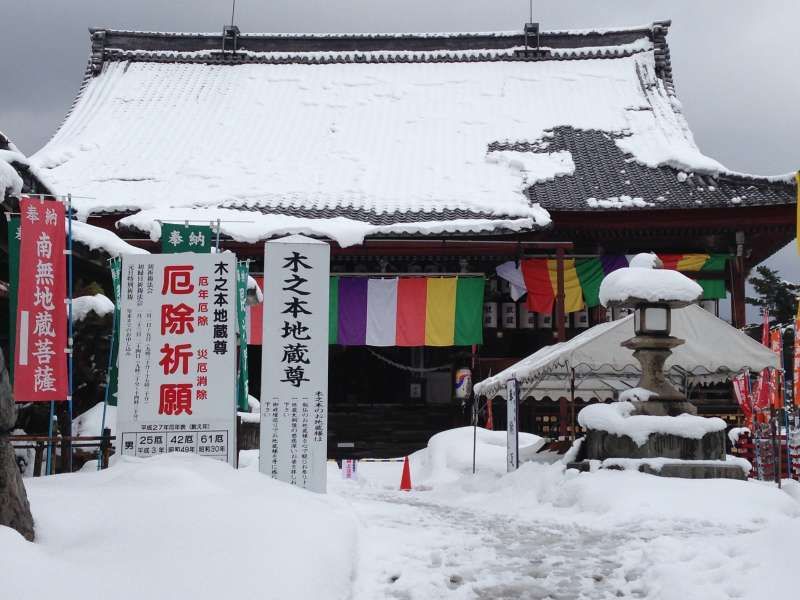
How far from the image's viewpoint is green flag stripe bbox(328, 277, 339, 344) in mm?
17281

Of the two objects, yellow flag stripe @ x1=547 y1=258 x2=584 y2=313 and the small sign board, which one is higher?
yellow flag stripe @ x1=547 y1=258 x2=584 y2=313

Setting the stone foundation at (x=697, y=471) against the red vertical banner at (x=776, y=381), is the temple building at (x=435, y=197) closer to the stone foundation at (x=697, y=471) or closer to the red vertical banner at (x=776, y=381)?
the red vertical banner at (x=776, y=381)

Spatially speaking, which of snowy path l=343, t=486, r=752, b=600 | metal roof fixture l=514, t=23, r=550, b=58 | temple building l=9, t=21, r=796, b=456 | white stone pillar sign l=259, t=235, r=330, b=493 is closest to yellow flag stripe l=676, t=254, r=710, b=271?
temple building l=9, t=21, r=796, b=456

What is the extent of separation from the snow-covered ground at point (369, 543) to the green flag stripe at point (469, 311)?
826 centimetres

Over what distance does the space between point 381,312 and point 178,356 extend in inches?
387

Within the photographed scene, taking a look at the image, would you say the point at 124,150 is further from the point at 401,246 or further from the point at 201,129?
the point at 401,246

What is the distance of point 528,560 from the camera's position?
6211 millimetres

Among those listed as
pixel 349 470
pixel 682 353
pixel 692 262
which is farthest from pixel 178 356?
pixel 692 262

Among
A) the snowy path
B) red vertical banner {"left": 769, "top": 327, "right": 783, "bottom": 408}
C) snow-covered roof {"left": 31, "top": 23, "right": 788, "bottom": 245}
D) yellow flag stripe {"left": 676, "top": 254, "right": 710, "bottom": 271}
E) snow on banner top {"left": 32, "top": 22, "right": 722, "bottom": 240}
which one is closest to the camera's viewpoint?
the snowy path

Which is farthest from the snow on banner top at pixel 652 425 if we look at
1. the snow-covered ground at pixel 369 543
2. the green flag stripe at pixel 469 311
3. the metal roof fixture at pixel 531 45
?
Answer: the metal roof fixture at pixel 531 45

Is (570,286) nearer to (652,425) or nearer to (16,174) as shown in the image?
(652,425)

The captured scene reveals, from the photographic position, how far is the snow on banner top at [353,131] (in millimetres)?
18422

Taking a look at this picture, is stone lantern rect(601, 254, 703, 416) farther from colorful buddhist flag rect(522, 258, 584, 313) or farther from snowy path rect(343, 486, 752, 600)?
colorful buddhist flag rect(522, 258, 584, 313)

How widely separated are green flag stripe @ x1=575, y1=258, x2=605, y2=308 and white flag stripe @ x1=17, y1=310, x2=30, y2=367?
11782 millimetres
